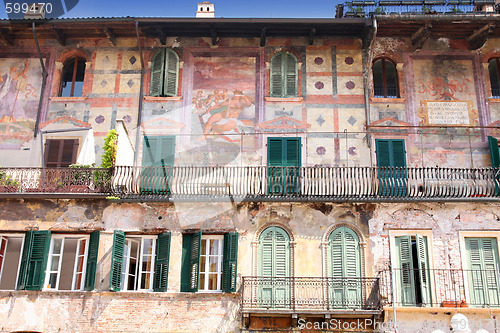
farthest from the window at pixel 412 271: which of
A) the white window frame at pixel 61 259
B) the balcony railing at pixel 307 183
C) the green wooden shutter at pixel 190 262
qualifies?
the white window frame at pixel 61 259

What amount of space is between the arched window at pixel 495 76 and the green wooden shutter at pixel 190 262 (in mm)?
9980

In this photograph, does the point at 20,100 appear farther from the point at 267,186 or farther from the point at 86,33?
the point at 267,186

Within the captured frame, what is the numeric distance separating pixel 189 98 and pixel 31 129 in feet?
15.7

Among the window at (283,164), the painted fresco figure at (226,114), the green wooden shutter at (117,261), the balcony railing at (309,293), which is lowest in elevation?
the balcony railing at (309,293)

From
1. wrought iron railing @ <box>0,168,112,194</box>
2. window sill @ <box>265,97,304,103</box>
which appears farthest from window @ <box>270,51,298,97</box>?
wrought iron railing @ <box>0,168,112,194</box>

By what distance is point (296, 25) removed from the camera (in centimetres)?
1894

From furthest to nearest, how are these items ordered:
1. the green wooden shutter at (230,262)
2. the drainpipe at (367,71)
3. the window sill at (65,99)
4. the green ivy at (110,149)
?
the window sill at (65,99) → the drainpipe at (367,71) → the green ivy at (110,149) → the green wooden shutter at (230,262)

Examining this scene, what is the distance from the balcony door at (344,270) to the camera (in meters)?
16.2

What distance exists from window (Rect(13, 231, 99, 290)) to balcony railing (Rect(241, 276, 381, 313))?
4.15 metres

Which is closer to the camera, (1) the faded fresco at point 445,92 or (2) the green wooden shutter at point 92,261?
(2) the green wooden shutter at point 92,261

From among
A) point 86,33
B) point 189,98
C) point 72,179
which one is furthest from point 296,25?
point 72,179

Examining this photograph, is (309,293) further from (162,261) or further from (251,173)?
(162,261)

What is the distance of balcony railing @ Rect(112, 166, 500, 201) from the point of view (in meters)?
17.1

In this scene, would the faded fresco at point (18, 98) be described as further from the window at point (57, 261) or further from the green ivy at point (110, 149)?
the window at point (57, 261)
